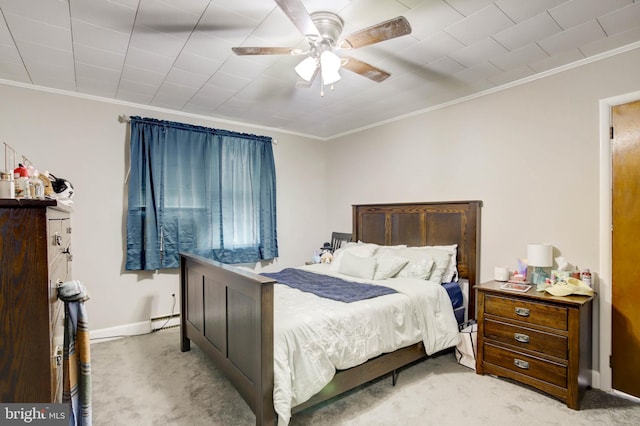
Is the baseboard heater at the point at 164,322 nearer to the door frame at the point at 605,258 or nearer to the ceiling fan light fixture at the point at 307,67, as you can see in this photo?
the ceiling fan light fixture at the point at 307,67

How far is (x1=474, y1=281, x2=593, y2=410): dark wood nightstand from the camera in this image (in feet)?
7.26

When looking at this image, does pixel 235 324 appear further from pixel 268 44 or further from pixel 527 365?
pixel 527 365

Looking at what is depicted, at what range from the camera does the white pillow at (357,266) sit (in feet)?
10.6

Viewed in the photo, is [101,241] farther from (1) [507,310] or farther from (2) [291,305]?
(1) [507,310]

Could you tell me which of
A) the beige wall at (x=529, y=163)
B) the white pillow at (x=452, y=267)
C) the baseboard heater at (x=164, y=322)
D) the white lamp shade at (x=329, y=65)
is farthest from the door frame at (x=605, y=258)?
the baseboard heater at (x=164, y=322)

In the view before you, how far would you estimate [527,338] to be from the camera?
243cm

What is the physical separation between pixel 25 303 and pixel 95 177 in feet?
9.75

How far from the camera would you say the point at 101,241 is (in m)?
3.43

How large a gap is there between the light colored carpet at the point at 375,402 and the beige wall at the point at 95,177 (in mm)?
822

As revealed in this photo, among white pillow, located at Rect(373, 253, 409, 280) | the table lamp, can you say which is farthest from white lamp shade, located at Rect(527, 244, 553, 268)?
white pillow, located at Rect(373, 253, 409, 280)

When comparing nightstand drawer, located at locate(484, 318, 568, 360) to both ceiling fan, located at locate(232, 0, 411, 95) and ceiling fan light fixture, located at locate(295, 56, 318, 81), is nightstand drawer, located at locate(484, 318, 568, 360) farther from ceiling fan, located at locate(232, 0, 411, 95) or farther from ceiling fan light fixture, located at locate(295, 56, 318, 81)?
ceiling fan light fixture, located at locate(295, 56, 318, 81)

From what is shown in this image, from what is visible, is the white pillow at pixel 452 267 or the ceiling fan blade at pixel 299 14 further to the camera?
the white pillow at pixel 452 267

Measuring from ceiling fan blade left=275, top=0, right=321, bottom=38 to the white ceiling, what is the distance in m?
0.26

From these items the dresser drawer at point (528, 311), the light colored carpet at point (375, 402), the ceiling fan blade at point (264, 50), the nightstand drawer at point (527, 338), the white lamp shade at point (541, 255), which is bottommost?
the light colored carpet at point (375, 402)
